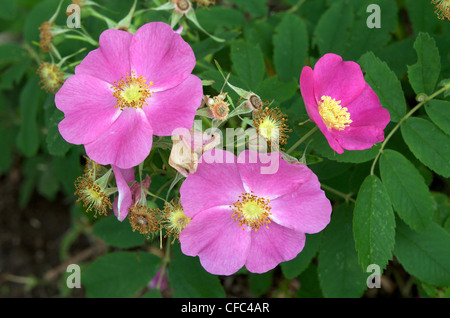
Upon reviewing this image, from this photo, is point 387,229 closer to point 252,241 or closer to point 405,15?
point 252,241

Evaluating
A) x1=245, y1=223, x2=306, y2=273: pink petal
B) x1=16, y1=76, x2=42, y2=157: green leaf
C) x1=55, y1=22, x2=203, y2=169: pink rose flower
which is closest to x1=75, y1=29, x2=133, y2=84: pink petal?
x1=55, y1=22, x2=203, y2=169: pink rose flower

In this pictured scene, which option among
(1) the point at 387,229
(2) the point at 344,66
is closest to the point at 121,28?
(2) the point at 344,66

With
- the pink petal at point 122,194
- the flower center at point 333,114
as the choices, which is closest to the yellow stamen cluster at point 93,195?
the pink petal at point 122,194

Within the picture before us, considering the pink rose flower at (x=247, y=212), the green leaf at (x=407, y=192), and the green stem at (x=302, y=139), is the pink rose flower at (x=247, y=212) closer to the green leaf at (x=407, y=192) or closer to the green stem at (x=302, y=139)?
the green stem at (x=302, y=139)

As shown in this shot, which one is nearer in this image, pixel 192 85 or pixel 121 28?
pixel 192 85

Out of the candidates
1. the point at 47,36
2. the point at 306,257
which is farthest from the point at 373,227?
the point at 47,36

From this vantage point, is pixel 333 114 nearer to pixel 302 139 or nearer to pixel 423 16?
pixel 302 139

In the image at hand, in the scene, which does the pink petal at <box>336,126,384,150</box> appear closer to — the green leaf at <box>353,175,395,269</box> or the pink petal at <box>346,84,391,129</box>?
the pink petal at <box>346,84,391,129</box>
